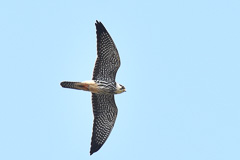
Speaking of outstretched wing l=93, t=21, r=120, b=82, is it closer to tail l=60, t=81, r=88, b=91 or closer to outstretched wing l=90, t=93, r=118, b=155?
tail l=60, t=81, r=88, b=91

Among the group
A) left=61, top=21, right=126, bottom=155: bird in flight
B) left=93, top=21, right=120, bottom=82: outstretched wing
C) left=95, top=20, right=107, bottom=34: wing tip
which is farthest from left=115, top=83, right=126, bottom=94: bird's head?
left=95, top=20, right=107, bottom=34: wing tip

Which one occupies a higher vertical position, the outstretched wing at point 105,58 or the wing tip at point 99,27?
the wing tip at point 99,27

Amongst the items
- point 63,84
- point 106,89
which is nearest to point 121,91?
point 106,89

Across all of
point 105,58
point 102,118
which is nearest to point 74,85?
point 105,58

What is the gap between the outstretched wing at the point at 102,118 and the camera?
19.6m

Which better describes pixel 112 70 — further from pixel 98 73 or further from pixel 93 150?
pixel 93 150

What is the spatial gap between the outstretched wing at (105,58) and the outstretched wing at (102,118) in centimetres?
93

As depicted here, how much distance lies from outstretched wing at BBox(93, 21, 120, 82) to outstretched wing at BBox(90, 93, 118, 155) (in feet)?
3.04

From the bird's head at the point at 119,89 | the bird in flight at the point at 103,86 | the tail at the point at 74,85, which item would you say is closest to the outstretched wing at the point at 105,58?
the bird in flight at the point at 103,86

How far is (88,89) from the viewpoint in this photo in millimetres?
18938

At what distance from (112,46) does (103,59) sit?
57 cm

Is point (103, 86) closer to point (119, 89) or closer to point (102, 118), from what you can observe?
point (119, 89)

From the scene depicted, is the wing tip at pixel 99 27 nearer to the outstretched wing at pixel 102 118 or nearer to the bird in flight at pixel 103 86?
the bird in flight at pixel 103 86

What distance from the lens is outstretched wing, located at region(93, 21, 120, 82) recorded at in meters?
18.6
